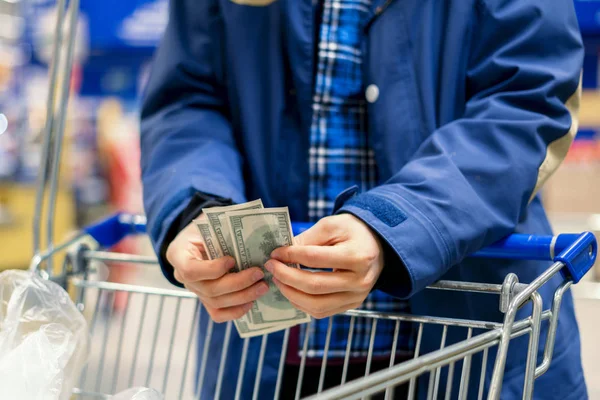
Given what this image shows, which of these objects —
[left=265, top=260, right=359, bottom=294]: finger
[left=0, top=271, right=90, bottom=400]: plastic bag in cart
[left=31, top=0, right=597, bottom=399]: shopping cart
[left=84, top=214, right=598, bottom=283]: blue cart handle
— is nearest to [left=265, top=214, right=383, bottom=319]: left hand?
[left=265, top=260, right=359, bottom=294]: finger

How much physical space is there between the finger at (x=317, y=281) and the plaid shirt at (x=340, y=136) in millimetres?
321

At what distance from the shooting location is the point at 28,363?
0.95 m

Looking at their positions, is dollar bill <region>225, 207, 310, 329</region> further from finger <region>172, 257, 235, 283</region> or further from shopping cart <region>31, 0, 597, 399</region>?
shopping cart <region>31, 0, 597, 399</region>

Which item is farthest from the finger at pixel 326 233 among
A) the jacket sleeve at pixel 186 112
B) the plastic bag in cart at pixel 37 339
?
the plastic bag in cart at pixel 37 339

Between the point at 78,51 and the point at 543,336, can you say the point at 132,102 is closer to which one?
the point at 78,51

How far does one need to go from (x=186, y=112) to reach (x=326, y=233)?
49cm

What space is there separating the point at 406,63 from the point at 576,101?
278mm

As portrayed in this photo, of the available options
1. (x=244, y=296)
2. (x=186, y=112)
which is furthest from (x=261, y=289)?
(x=186, y=112)

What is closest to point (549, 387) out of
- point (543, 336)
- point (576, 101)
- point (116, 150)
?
point (543, 336)

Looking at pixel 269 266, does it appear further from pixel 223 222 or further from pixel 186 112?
pixel 186 112

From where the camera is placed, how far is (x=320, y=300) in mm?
866

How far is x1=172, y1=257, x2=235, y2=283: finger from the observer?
0.91m

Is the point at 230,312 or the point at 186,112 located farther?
the point at 186,112

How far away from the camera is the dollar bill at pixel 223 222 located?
0.86 meters
